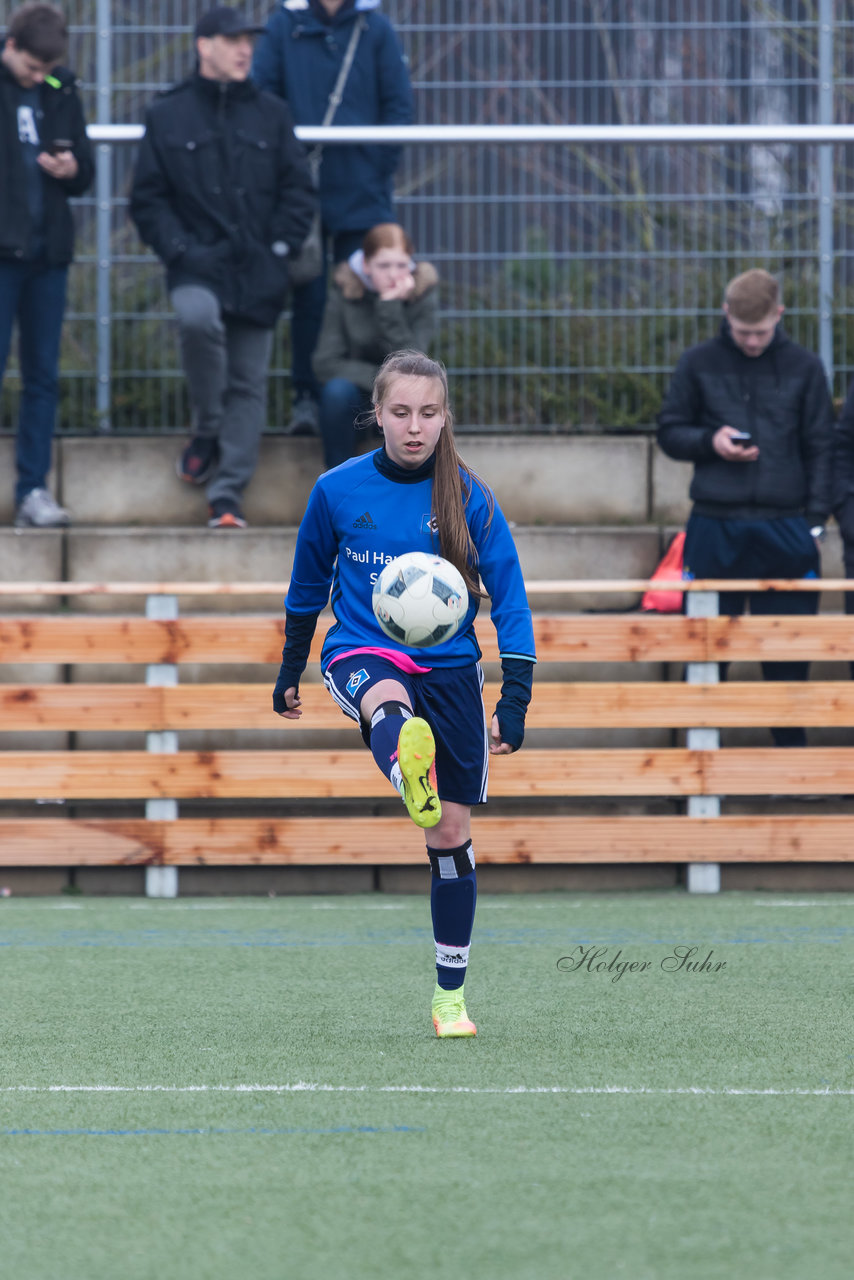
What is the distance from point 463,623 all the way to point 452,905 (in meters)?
0.72

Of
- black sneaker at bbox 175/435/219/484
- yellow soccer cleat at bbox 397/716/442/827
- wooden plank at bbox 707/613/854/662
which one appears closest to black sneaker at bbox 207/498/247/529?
black sneaker at bbox 175/435/219/484

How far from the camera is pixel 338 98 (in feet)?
30.3

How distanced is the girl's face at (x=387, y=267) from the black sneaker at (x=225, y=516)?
4.38 ft

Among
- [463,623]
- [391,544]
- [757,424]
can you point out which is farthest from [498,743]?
[757,424]

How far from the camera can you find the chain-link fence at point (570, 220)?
31.4 feet

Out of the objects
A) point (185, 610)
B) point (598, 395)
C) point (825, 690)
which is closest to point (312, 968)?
point (825, 690)

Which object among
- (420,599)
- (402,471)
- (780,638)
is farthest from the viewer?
(780,638)

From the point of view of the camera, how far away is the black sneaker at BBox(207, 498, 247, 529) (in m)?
8.95

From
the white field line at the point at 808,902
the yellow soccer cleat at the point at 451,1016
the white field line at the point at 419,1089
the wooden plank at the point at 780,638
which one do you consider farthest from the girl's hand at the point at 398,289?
the white field line at the point at 419,1089

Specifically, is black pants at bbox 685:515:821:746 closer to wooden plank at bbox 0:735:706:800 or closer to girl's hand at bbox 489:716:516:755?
wooden plank at bbox 0:735:706:800

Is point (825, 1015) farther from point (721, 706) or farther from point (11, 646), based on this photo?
point (11, 646)

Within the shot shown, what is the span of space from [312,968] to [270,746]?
86.1 inches

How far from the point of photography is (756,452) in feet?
25.5

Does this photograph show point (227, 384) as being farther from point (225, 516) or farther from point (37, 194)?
point (37, 194)
